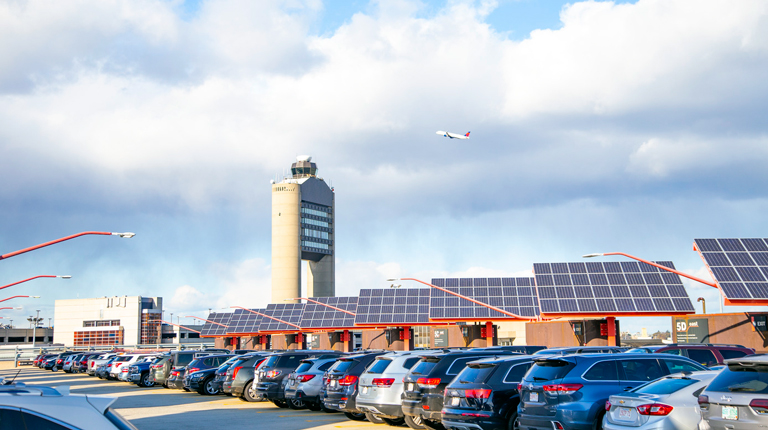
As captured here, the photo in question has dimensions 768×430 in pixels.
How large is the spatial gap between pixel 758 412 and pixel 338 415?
13440 millimetres

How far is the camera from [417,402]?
15.4 meters

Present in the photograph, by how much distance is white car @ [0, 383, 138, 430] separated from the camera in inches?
209

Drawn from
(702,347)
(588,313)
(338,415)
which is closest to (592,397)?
(702,347)

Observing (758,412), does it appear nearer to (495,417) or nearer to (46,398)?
(495,417)

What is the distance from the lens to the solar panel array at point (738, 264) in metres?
28.9

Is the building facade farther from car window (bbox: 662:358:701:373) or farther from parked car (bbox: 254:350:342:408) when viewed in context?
car window (bbox: 662:358:701:373)

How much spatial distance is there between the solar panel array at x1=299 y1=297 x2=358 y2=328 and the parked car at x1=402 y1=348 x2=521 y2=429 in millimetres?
48727

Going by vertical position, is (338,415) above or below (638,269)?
below

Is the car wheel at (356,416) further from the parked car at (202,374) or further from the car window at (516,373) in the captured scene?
the parked car at (202,374)

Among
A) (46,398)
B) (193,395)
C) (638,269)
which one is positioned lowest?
(193,395)

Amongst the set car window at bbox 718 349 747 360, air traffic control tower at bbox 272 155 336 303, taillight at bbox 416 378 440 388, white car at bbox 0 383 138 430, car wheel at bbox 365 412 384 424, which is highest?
air traffic control tower at bbox 272 155 336 303

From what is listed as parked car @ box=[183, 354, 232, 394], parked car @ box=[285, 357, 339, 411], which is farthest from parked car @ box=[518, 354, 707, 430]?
parked car @ box=[183, 354, 232, 394]

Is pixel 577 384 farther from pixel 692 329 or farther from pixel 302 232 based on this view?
pixel 302 232

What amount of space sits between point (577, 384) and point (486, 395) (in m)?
2.14
